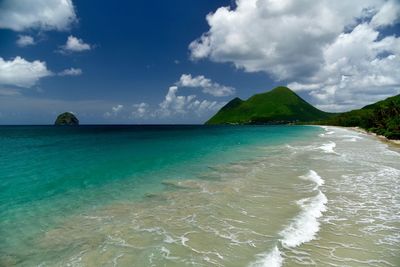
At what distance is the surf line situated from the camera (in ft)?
28.3

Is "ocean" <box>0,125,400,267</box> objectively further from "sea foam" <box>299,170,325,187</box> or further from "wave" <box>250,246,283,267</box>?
"sea foam" <box>299,170,325,187</box>

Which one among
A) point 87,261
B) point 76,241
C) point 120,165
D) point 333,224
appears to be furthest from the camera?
point 120,165

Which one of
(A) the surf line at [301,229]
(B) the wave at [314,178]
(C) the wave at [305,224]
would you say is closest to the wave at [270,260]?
(A) the surf line at [301,229]

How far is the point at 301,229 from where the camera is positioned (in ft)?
36.1

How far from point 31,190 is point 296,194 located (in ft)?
58.3

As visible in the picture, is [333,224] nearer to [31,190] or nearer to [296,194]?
[296,194]

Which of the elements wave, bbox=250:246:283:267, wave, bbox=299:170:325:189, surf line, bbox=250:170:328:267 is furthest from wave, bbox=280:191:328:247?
wave, bbox=299:170:325:189

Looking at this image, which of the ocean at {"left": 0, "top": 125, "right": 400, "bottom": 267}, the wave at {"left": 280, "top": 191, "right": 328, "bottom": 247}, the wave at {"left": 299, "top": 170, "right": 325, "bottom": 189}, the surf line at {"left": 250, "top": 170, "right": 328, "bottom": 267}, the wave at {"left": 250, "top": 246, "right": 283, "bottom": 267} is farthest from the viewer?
the wave at {"left": 299, "top": 170, "right": 325, "bottom": 189}

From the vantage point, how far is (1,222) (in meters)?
12.9

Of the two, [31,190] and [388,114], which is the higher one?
[388,114]

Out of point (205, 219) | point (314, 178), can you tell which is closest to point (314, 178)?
point (314, 178)

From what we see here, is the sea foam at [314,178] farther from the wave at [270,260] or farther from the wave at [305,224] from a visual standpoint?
the wave at [270,260]

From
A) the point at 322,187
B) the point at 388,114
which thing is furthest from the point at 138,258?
the point at 388,114

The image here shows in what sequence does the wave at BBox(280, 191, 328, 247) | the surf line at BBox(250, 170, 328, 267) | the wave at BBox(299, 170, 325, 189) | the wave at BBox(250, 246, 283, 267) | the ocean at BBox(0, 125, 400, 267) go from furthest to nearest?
1. the wave at BBox(299, 170, 325, 189)
2. the wave at BBox(280, 191, 328, 247)
3. the ocean at BBox(0, 125, 400, 267)
4. the surf line at BBox(250, 170, 328, 267)
5. the wave at BBox(250, 246, 283, 267)
